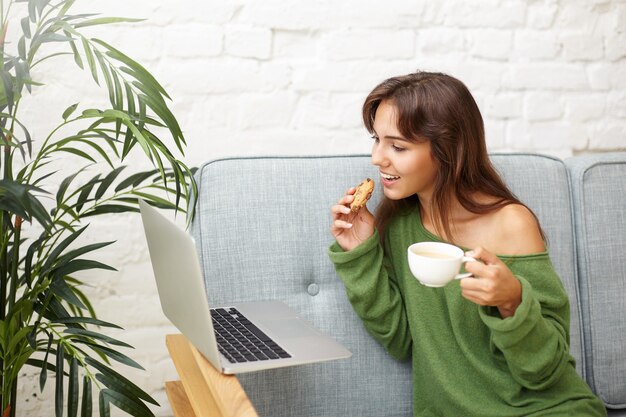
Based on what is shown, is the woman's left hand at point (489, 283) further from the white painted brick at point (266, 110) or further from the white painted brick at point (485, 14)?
the white painted brick at point (485, 14)

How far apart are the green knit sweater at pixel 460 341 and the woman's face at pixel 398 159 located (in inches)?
4.8

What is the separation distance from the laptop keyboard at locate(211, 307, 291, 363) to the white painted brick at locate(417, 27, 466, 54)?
104 centimetres

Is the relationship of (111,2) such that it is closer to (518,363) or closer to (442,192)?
(442,192)

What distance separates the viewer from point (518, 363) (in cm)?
136

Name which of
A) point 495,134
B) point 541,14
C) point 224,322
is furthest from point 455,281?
point 541,14

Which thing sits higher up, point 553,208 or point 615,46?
point 615,46

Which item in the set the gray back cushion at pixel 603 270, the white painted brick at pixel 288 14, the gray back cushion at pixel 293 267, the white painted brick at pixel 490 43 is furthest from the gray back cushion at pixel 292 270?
the white painted brick at pixel 490 43

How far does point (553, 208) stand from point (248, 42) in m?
0.87

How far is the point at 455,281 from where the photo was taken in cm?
148

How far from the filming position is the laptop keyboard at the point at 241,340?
125 cm

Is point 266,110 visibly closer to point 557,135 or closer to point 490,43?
point 490,43

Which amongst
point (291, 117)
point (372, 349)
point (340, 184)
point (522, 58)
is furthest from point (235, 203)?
point (522, 58)

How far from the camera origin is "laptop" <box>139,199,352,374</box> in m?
1.18

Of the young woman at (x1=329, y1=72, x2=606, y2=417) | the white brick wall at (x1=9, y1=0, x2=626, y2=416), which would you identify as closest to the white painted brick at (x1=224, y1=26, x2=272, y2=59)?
the white brick wall at (x1=9, y1=0, x2=626, y2=416)
